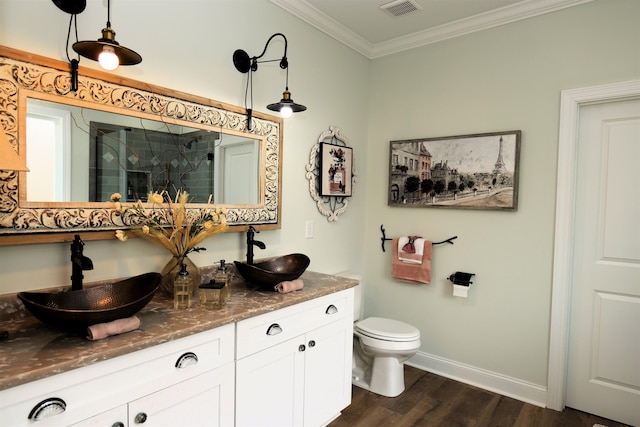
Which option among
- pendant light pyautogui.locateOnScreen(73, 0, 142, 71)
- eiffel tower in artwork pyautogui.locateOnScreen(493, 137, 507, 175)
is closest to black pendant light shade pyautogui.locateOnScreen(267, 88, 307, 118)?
pendant light pyautogui.locateOnScreen(73, 0, 142, 71)

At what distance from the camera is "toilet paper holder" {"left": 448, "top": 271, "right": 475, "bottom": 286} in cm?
284

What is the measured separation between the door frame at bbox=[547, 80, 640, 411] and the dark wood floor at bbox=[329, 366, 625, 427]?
159 mm

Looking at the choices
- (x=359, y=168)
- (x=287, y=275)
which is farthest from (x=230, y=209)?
(x=359, y=168)

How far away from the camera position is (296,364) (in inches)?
77.6

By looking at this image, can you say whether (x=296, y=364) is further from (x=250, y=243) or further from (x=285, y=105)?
(x=285, y=105)

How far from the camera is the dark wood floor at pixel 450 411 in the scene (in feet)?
7.80

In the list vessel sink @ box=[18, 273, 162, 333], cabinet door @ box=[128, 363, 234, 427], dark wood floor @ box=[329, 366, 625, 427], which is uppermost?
vessel sink @ box=[18, 273, 162, 333]

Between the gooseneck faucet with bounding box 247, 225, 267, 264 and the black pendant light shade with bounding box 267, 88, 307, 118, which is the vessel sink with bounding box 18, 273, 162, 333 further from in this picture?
the black pendant light shade with bounding box 267, 88, 307, 118

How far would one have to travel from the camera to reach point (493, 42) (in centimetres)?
279

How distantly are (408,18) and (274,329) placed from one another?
2405mm

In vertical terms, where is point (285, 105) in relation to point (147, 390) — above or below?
above

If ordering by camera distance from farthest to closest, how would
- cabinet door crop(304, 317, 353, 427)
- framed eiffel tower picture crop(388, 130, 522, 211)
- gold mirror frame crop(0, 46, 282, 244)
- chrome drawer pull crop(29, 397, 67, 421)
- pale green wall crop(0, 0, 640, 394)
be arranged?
1. framed eiffel tower picture crop(388, 130, 522, 211)
2. cabinet door crop(304, 317, 353, 427)
3. pale green wall crop(0, 0, 640, 394)
4. gold mirror frame crop(0, 46, 282, 244)
5. chrome drawer pull crop(29, 397, 67, 421)

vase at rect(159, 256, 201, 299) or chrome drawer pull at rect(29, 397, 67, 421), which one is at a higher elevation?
vase at rect(159, 256, 201, 299)

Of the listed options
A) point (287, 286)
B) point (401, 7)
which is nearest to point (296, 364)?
point (287, 286)
